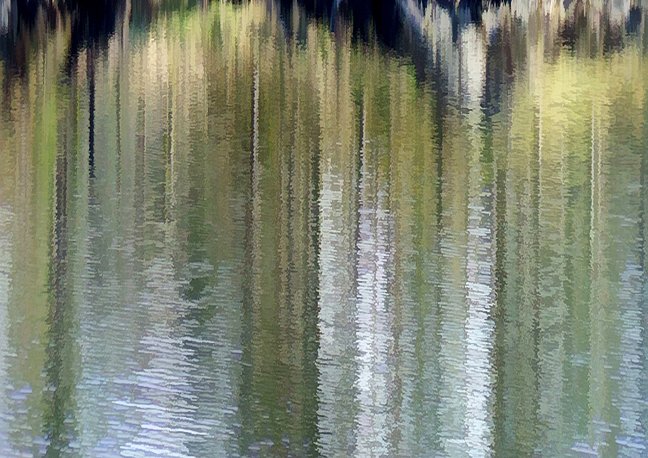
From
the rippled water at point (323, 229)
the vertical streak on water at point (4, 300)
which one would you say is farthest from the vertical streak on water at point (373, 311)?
the vertical streak on water at point (4, 300)

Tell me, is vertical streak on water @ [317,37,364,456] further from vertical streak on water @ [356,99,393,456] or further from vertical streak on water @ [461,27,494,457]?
vertical streak on water @ [461,27,494,457]

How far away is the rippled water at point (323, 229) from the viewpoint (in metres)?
0.93

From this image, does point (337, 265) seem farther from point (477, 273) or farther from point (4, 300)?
point (4, 300)

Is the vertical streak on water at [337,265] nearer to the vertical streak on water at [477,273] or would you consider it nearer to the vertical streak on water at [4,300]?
the vertical streak on water at [477,273]

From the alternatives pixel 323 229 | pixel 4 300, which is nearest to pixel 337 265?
pixel 323 229

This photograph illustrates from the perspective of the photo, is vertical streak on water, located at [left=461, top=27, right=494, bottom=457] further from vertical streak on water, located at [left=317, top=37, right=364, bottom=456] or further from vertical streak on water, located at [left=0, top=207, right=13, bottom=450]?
vertical streak on water, located at [left=0, top=207, right=13, bottom=450]

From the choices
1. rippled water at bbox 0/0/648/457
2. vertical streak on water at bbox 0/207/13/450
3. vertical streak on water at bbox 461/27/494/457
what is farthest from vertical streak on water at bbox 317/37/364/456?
vertical streak on water at bbox 0/207/13/450

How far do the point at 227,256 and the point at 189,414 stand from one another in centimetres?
21

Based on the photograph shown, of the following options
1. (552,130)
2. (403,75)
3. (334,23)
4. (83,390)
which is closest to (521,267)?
(552,130)

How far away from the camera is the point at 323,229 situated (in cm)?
105

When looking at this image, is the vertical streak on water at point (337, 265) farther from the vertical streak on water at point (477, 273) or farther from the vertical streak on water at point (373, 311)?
the vertical streak on water at point (477, 273)

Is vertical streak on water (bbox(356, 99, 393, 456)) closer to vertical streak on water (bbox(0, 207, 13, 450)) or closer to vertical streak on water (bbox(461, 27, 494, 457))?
vertical streak on water (bbox(461, 27, 494, 457))

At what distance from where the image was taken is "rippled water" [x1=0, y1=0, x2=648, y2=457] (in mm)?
927

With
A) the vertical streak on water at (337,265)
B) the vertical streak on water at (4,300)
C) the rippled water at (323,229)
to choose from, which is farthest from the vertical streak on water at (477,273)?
the vertical streak on water at (4,300)
